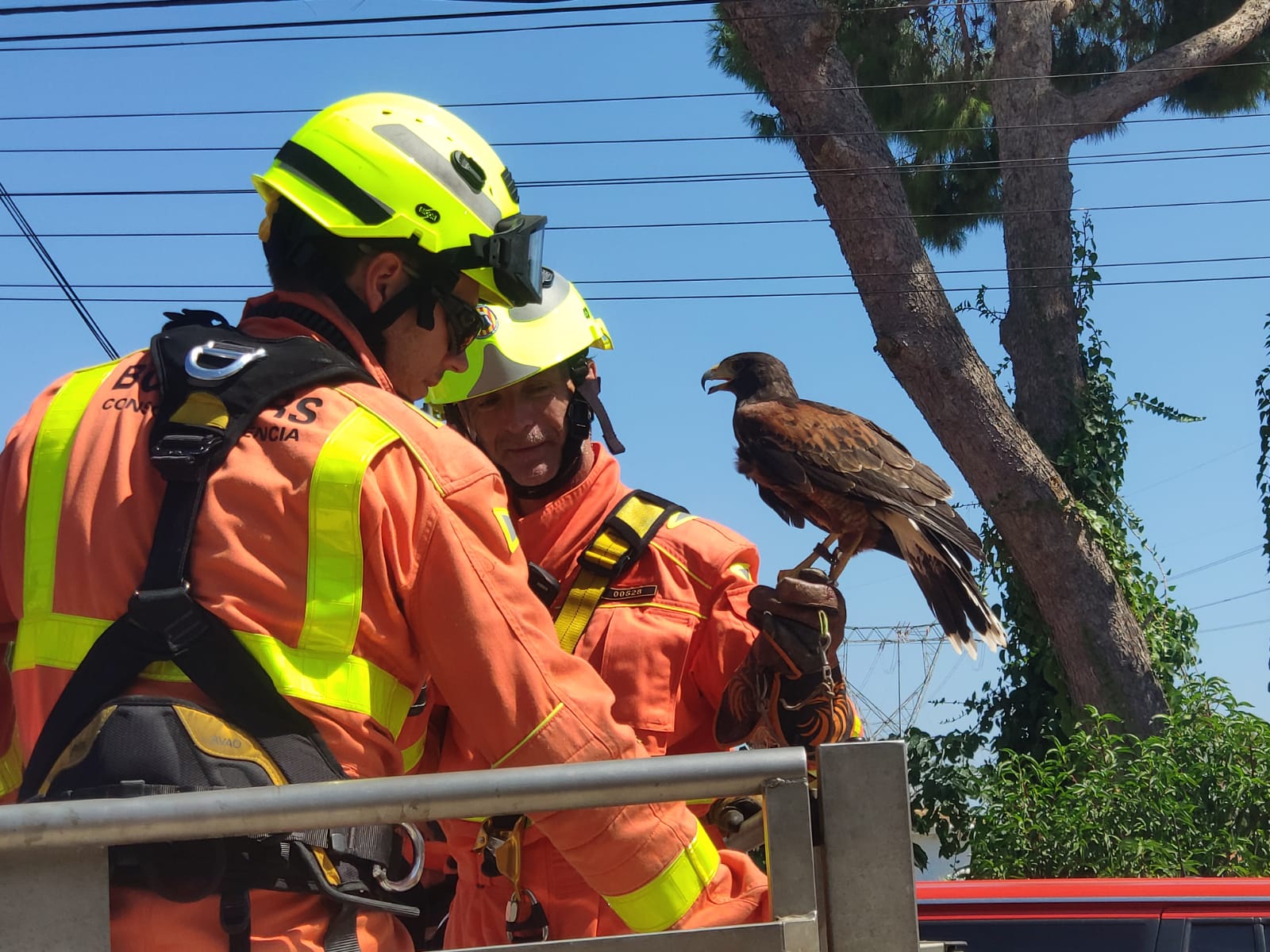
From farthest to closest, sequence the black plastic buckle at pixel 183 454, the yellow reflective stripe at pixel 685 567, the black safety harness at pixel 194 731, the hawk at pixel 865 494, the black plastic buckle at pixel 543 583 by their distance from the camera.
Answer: the hawk at pixel 865 494, the yellow reflective stripe at pixel 685 567, the black plastic buckle at pixel 543 583, the black plastic buckle at pixel 183 454, the black safety harness at pixel 194 731

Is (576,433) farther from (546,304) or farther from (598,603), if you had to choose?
(598,603)

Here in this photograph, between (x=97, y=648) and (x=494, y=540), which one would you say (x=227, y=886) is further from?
(x=494, y=540)

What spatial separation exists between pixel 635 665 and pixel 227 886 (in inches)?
61.2

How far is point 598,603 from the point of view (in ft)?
10.8

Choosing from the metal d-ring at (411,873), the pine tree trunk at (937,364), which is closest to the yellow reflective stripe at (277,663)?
the metal d-ring at (411,873)

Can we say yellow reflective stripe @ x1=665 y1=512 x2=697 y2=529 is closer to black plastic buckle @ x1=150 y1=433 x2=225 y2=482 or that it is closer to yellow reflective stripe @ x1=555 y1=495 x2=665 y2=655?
yellow reflective stripe @ x1=555 y1=495 x2=665 y2=655

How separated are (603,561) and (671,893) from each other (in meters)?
1.41

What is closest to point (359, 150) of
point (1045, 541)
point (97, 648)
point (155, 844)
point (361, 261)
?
point (361, 261)

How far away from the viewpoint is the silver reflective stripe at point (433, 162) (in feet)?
7.74

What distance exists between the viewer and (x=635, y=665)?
3.18m

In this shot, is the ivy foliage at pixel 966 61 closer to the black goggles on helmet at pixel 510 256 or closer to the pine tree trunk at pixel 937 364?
the pine tree trunk at pixel 937 364

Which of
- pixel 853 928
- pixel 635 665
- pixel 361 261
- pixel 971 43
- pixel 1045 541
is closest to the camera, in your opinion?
pixel 853 928

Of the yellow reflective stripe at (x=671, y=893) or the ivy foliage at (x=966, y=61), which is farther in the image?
the ivy foliage at (x=966, y=61)

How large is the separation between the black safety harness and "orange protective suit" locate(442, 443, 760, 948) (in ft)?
4.01
